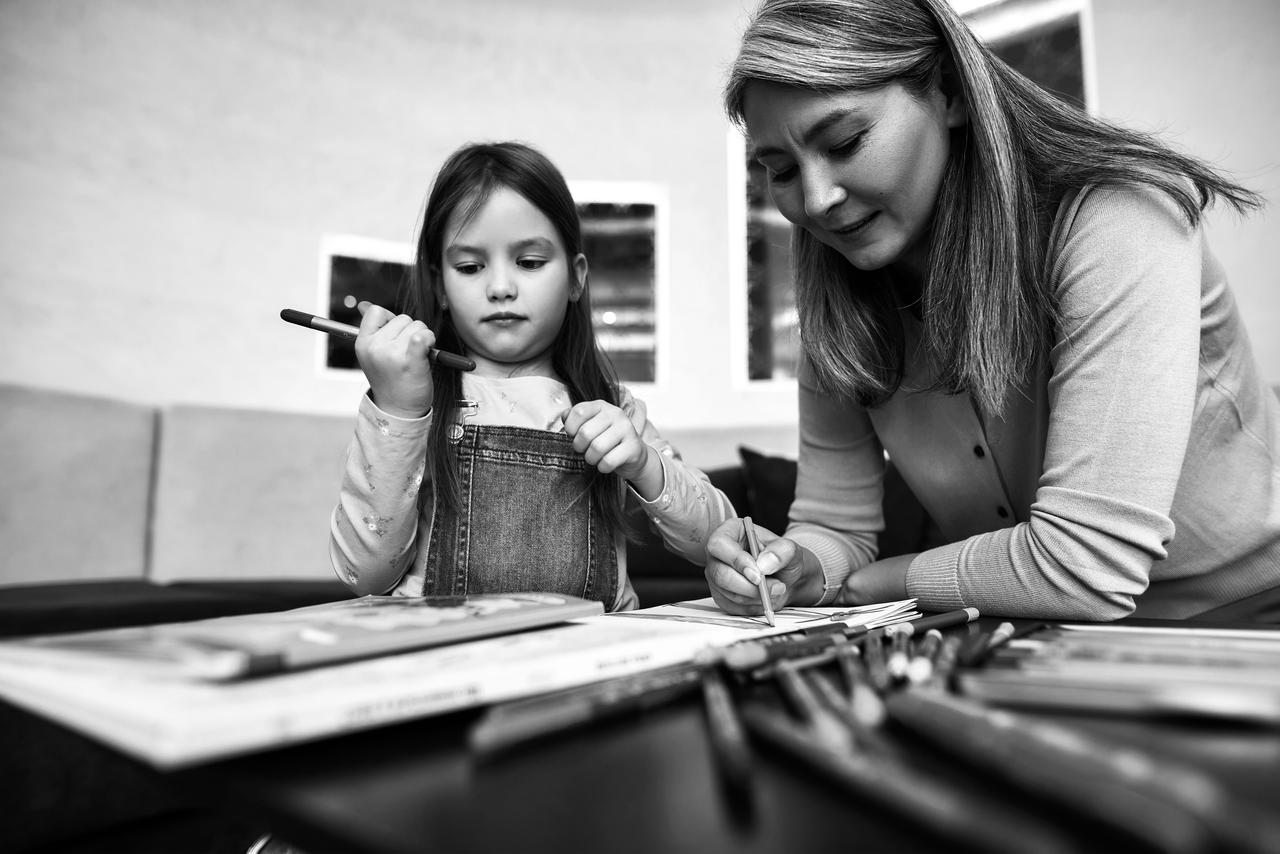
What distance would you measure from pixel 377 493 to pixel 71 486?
1715mm

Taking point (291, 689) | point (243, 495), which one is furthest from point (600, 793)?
point (243, 495)

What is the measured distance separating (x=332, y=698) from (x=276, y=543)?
221cm

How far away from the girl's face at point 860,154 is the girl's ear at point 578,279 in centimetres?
36

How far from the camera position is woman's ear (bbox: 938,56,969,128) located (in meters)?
0.92

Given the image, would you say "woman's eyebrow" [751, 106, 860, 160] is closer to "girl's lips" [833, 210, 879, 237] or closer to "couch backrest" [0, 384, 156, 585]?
"girl's lips" [833, 210, 879, 237]

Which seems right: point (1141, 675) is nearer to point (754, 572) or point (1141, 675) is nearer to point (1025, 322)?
point (754, 572)

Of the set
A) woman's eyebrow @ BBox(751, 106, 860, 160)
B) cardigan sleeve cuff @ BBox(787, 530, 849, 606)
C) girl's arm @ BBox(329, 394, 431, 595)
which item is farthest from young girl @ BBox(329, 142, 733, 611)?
woman's eyebrow @ BBox(751, 106, 860, 160)

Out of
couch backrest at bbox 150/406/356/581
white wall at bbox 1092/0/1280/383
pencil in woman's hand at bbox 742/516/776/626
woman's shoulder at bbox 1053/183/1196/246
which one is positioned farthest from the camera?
white wall at bbox 1092/0/1280/383

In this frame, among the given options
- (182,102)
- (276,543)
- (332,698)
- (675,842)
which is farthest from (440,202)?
(182,102)

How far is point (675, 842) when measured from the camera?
0.24m

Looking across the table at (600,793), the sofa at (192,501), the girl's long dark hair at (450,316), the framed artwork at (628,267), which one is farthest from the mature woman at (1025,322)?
the framed artwork at (628,267)

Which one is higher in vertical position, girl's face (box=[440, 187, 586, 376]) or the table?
girl's face (box=[440, 187, 586, 376])

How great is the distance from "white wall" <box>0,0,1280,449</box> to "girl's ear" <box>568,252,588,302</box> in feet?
6.42

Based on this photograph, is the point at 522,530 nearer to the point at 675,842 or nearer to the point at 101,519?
the point at 675,842
